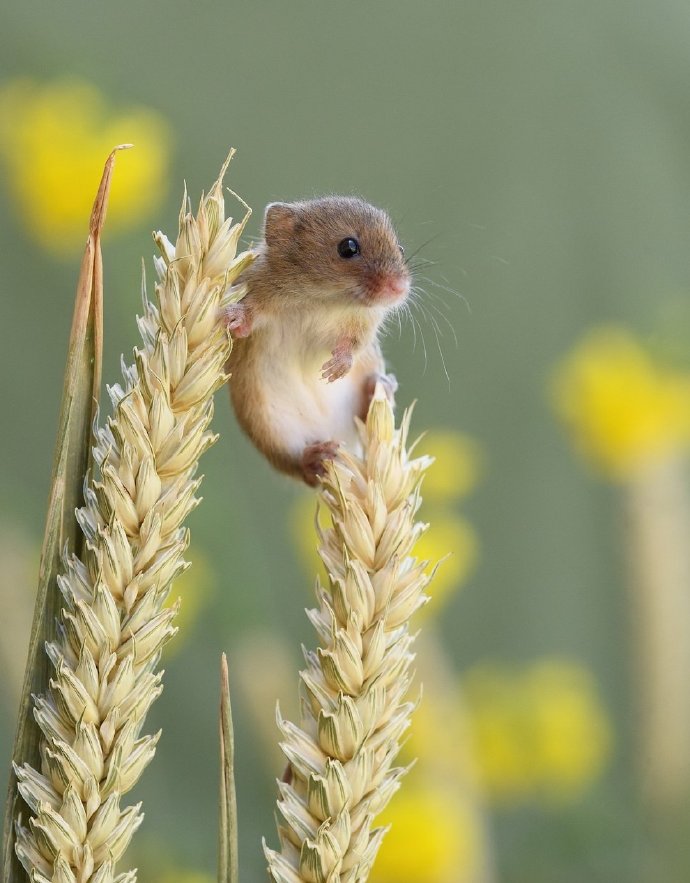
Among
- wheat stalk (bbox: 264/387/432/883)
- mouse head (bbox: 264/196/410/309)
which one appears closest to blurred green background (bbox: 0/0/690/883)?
mouse head (bbox: 264/196/410/309)

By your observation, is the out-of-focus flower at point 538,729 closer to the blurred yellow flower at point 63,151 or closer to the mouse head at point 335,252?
the blurred yellow flower at point 63,151

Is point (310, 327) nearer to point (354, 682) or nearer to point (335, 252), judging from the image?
point (335, 252)

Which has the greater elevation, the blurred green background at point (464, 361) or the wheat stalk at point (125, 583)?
the blurred green background at point (464, 361)

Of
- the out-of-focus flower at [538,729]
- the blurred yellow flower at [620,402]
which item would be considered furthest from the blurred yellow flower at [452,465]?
the out-of-focus flower at [538,729]

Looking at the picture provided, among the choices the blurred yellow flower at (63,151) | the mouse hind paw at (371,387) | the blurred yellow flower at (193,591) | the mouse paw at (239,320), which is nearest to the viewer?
the mouse paw at (239,320)

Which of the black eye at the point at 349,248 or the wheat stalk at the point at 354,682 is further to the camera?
the black eye at the point at 349,248

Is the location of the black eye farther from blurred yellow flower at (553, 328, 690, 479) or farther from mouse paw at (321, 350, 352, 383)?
blurred yellow flower at (553, 328, 690, 479)

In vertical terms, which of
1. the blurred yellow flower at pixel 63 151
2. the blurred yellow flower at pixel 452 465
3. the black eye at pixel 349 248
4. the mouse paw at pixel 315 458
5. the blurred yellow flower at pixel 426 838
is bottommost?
the blurred yellow flower at pixel 426 838
